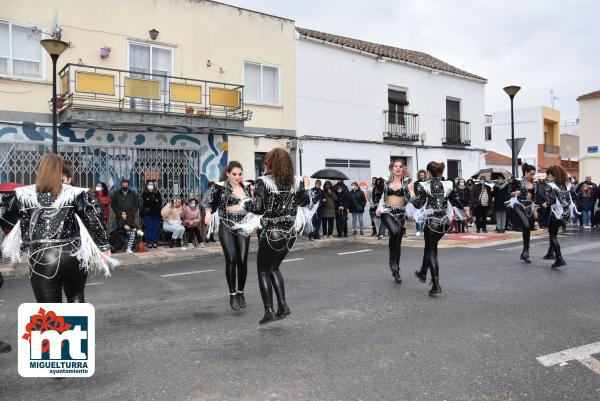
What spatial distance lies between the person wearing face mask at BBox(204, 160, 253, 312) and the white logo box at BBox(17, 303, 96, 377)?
2.91 metres

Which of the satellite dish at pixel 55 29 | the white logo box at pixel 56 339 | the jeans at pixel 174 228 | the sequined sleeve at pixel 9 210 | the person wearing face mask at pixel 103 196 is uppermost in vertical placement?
the satellite dish at pixel 55 29

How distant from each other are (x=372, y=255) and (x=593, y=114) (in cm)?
3326

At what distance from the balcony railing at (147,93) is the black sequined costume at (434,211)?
29.3 feet

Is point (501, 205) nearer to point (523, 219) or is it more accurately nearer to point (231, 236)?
point (523, 219)

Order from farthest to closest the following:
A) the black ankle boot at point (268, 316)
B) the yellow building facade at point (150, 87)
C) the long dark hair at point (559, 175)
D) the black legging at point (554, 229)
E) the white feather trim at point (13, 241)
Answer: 1. the yellow building facade at point (150, 87)
2. the long dark hair at point (559, 175)
3. the black legging at point (554, 229)
4. the black ankle boot at point (268, 316)
5. the white feather trim at point (13, 241)

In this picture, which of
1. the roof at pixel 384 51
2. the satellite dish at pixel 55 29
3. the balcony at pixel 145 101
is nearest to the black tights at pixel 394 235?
the balcony at pixel 145 101

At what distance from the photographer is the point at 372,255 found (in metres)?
11.5

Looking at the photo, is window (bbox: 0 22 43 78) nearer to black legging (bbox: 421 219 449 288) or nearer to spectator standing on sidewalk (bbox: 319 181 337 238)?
spectator standing on sidewalk (bbox: 319 181 337 238)

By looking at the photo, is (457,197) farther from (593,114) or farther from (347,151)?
(593,114)

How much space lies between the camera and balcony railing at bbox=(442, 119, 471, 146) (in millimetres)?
23844

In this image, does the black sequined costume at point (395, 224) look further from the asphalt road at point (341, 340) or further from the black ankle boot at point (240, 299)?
the black ankle boot at point (240, 299)

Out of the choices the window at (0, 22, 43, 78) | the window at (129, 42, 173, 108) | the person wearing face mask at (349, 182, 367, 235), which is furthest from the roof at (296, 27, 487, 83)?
the window at (0, 22, 43, 78)

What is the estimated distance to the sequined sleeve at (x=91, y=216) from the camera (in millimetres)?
4293

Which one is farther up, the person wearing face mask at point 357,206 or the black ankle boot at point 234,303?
the person wearing face mask at point 357,206
